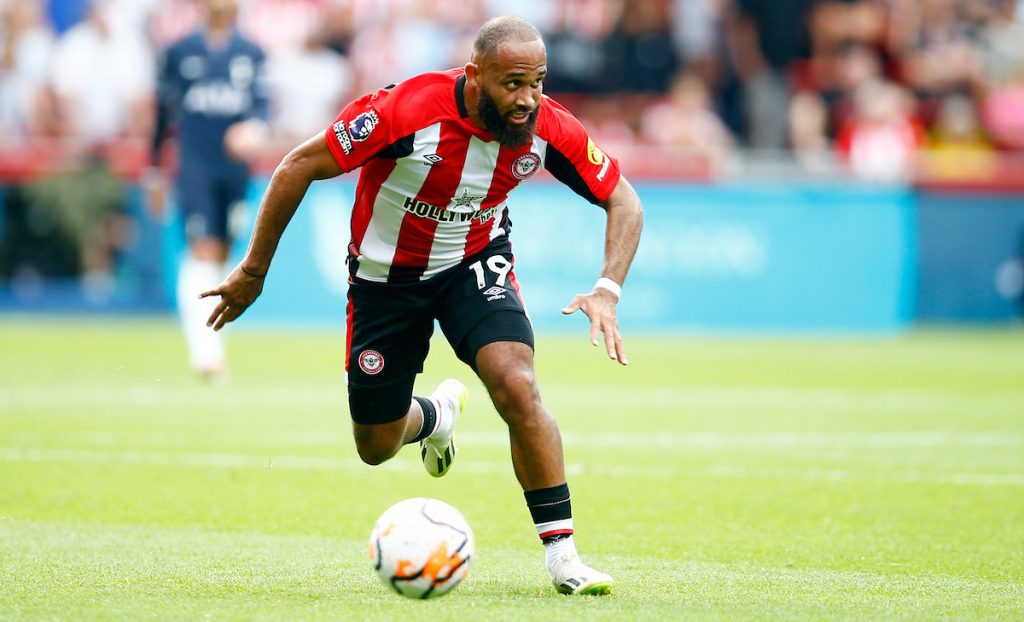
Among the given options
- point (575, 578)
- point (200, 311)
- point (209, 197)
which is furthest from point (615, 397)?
point (575, 578)

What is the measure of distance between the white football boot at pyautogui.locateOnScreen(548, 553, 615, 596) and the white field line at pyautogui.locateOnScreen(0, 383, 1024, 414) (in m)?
5.87

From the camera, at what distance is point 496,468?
27.7ft

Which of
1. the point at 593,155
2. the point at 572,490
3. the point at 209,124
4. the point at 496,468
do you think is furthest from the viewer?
the point at 209,124

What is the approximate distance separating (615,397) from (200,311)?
3440 millimetres

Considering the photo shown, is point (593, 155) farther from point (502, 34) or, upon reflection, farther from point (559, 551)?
point (559, 551)

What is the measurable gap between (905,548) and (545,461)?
171 cm

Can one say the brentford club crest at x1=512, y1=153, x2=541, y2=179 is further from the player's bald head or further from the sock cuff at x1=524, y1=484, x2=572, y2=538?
the sock cuff at x1=524, y1=484, x2=572, y2=538

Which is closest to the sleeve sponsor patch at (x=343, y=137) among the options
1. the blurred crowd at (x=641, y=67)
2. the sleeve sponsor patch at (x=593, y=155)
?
the sleeve sponsor patch at (x=593, y=155)

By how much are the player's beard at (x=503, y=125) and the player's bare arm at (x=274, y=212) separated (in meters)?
0.56

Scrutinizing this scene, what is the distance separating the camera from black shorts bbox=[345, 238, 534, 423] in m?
5.75

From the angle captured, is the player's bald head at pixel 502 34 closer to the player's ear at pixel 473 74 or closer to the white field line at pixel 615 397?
the player's ear at pixel 473 74

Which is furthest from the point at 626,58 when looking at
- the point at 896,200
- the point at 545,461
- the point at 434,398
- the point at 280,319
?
the point at 545,461

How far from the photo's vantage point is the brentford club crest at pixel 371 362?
604 cm

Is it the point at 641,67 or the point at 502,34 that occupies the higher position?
the point at 502,34
